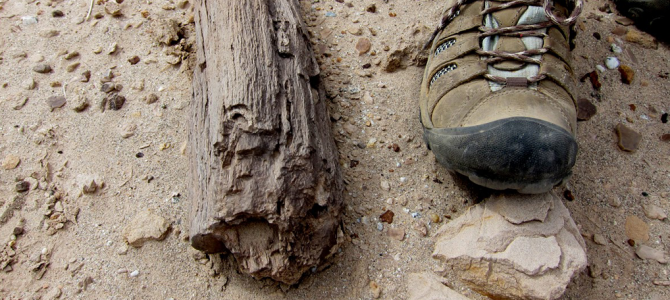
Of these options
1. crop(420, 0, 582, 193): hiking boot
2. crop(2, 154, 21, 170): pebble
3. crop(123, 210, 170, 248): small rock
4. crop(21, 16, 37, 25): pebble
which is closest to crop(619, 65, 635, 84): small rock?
crop(420, 0, 582, 193): hiking boot

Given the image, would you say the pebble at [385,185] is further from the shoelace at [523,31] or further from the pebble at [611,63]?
the pebble at [611,63]

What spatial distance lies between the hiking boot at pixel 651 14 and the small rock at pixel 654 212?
3.34 ft

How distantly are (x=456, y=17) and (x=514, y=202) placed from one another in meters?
0.87

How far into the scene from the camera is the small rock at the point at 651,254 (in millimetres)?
1673

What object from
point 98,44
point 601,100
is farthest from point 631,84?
point 98,44

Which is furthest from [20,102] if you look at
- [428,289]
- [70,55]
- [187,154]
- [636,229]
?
[636,229]

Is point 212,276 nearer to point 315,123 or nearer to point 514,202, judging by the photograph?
point 315,123

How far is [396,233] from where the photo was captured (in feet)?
5.65

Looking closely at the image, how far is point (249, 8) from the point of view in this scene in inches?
72.0

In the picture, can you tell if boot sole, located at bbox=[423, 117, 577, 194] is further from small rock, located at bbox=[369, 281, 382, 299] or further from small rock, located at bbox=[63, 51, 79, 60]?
small rock, located at bbox=[63, 51, 79, 60]

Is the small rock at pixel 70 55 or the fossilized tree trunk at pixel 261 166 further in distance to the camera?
the small rock at pixel 70 55

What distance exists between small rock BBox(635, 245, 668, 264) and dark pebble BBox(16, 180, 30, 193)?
2389mm

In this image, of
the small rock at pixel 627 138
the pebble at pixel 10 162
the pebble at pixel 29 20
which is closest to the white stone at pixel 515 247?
the small rock at pixel 627 138

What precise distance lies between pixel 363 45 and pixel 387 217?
3.14 feet
